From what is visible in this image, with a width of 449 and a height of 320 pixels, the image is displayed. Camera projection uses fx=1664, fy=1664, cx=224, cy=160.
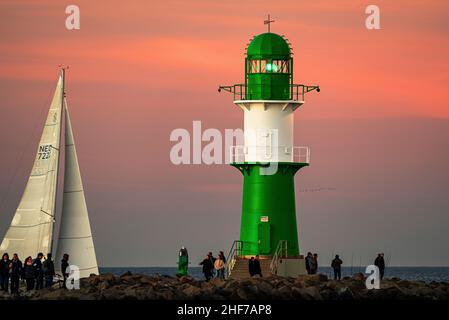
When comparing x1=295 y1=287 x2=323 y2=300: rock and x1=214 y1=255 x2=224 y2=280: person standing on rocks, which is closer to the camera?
x1=295 y1=287 x2=323 y2=300: rock

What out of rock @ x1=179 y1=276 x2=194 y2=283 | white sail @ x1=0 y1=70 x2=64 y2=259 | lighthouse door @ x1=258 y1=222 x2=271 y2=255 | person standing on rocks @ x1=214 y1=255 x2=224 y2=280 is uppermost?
white sail @ x1=0 y1=70 x2=64 y2=259

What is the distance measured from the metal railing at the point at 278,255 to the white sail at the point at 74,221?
6.97 m

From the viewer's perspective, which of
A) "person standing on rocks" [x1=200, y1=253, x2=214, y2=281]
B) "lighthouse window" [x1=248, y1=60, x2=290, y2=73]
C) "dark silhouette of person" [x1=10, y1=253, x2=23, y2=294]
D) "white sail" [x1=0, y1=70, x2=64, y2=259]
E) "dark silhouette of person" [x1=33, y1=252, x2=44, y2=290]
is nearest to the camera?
"dark silhouette of person" [x1=10, y1=253, x2=23, y2=294]

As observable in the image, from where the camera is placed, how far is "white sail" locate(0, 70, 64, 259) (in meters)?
61.7

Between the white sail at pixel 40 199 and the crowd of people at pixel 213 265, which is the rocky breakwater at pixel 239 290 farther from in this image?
the white sail at pixel 40 199

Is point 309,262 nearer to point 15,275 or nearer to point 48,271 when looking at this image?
point 48,271

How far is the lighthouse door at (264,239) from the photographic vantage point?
196ft

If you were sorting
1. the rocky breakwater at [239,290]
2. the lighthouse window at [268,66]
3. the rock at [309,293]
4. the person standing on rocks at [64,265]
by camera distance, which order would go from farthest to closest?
1. the lighthouse window at [268,66]
2. the person standing on rocks at [64,265]
3. the rock at [309,293]
4. the rocky breakwater at [239,290]

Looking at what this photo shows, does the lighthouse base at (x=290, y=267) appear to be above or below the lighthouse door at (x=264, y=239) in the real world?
below

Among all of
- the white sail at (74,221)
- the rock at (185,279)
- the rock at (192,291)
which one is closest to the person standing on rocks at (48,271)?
the rock at (185,279)

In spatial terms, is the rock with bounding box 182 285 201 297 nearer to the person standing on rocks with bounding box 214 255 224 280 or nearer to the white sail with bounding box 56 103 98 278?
the person standing on rocks with bounding box 214 255 224 280

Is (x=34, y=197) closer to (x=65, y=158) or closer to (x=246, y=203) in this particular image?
(x=65, y=158)

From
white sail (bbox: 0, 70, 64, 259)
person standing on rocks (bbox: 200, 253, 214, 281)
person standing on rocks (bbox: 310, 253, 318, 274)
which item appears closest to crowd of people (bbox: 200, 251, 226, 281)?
person standing on rocks (bbox: 200, 253, 214, 281)
